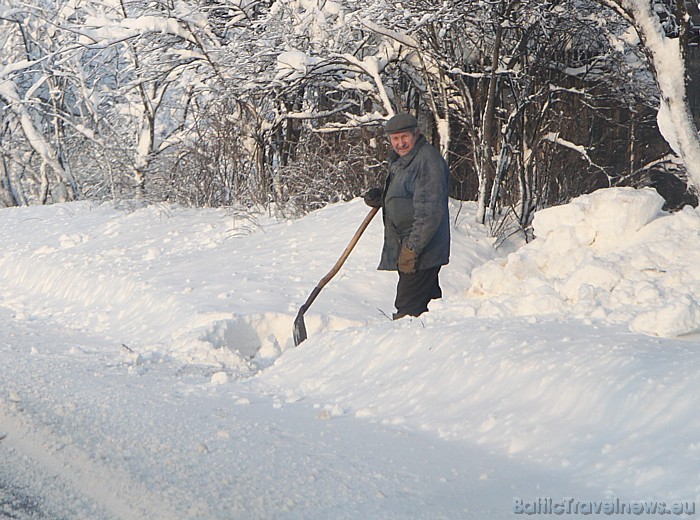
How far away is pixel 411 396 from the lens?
474cm

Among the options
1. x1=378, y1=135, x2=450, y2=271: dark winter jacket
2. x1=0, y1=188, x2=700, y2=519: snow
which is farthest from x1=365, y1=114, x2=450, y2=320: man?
x1=0, y1=188, x2=700, y2=519: snow

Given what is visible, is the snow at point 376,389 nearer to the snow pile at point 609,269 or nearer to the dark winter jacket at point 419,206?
the snow pile at point 609,269

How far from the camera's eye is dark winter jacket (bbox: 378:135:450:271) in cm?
632

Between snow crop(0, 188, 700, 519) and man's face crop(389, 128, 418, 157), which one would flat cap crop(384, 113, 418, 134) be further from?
snow crop(0, 188, 700, 519)

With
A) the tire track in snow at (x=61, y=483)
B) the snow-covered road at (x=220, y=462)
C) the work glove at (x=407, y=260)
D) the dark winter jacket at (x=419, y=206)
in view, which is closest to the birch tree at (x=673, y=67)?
the dark winter jacket at (x=419, y=206)

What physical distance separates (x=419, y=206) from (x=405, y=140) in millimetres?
562

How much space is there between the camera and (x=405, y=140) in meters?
6.52

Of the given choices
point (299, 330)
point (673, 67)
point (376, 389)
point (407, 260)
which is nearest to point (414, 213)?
point (407, 260)

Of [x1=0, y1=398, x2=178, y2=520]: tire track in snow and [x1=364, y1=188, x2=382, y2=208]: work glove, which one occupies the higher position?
[x1=364, y1=188, x2=382, y2=208]: work glove

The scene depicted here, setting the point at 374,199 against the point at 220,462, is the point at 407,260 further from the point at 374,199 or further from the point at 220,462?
the point at 220,462

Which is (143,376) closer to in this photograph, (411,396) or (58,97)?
(411,396)

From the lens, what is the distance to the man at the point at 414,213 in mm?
6332

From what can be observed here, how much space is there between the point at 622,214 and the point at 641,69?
5.53 meters

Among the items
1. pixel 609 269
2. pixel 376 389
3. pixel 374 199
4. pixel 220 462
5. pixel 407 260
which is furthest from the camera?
pixel 374 199
